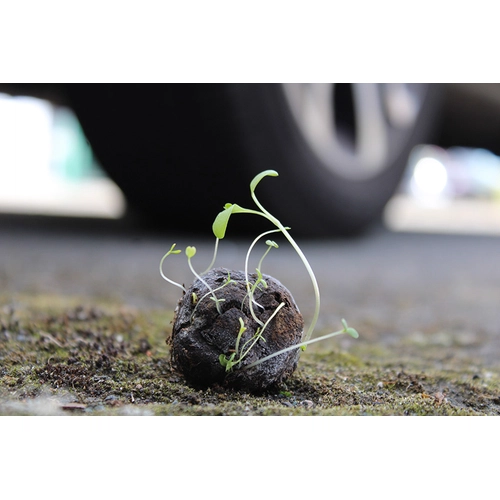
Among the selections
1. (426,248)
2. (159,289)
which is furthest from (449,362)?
(426,248)

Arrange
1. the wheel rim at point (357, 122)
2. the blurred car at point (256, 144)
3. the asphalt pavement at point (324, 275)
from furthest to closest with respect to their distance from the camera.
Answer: the wheel rim at point (357, 122) < the blurred car at point (256, 144) < the asphalt pavement at point (324, 275)

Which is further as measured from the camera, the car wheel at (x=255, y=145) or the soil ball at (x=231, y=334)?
the car wheel at (x=255, y=145)

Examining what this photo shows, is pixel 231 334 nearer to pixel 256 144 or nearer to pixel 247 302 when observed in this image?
pixel 247 302

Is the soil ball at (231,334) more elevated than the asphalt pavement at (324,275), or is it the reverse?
the soil ball at (231,334)

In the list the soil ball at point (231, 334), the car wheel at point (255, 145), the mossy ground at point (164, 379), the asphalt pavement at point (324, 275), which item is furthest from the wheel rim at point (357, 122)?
the soil ball at point (231, 334)

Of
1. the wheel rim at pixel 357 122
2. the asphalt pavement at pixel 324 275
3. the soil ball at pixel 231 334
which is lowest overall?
the asphalt pavement at pixel 324 275

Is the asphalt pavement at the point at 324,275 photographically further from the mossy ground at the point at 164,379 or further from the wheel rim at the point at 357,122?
the wheel rim at the point at 357,122

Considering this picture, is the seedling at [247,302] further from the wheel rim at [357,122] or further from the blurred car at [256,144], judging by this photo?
the wheel rim at [357,122]

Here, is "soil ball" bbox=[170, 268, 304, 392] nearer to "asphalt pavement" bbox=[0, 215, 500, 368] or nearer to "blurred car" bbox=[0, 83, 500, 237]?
"asphalt pavement" bbox=[0, 215, 500, 368]

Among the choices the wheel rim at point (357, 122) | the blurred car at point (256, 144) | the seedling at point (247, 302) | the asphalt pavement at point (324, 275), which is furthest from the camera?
the wheel rim at point (357, 122)
